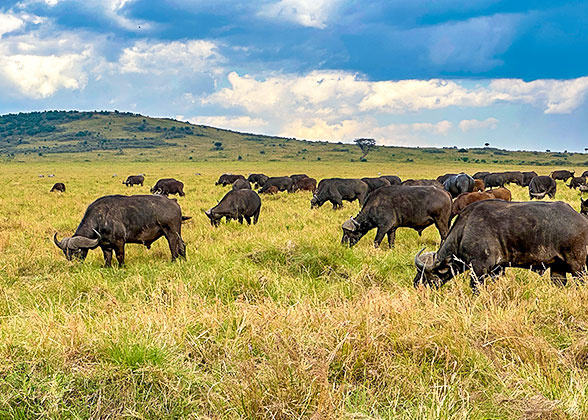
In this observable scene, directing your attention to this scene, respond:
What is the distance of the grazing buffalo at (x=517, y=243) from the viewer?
5.88 meters

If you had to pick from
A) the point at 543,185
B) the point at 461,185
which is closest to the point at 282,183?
the point at 461,185

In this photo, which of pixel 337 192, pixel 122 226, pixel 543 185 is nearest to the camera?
pixel 122 226

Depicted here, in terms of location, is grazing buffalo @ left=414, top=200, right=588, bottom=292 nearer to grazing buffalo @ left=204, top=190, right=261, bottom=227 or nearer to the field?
the field

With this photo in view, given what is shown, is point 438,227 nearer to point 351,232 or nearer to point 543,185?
point 351,232

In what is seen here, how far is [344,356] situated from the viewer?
11.1ft

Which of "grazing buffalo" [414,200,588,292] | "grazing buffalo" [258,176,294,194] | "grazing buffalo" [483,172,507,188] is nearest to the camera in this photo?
"grazing buffalo" [414,200,588,292]

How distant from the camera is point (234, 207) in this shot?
15.0m

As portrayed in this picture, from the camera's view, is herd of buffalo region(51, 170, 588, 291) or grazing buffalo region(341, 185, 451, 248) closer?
herd of buffalo region(51, 170, 588, 291)

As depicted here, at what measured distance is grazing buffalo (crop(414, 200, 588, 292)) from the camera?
5.88m

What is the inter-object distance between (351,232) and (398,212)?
1.28 m

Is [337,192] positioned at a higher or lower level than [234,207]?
higher

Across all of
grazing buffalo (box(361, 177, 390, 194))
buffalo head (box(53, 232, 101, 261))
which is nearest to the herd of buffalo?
buffalo head (box(53, 232, 101, 261))

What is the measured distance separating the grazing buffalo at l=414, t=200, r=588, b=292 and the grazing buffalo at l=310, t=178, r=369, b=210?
45.7 ft

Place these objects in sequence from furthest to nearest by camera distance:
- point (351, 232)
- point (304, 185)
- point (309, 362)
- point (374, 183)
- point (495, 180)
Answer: point (495, 180), point (304, 185), point (374, 183), point (351, 232), point (309, 362)
